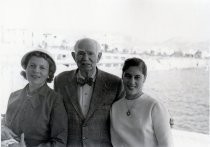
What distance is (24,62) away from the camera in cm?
219

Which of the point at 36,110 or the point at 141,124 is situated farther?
the point at 36,110

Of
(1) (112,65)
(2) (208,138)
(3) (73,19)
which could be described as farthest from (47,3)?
(2) (208,138)

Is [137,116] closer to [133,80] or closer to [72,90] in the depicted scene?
[133,80]

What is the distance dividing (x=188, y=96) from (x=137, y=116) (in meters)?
0.37

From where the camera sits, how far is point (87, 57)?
212 cm

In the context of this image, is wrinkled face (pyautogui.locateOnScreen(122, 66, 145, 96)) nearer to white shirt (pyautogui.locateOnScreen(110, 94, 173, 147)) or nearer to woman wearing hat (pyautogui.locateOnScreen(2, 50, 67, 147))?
white shirt (pyautogui.locateOnScreen(110, 94, 173, 147))

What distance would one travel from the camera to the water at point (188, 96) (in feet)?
7.14

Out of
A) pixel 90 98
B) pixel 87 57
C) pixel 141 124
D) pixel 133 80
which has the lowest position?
pixel 141 124

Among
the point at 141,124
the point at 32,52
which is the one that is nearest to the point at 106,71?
the point at 141,124

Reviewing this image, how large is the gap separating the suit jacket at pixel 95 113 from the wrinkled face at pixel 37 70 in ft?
0.49

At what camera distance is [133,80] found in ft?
6.88

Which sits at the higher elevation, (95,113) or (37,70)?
(37,70)

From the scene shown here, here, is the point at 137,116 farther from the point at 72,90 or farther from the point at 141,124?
the point at 72,90

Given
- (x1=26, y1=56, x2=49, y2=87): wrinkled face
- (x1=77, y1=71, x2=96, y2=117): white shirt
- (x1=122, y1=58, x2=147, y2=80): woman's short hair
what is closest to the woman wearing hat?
(x1=26, y1=56, x2=49, y2=87): wrinkled face
